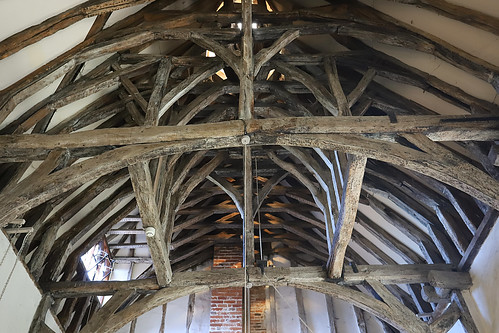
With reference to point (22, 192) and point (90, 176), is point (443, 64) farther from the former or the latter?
point (22, 192)

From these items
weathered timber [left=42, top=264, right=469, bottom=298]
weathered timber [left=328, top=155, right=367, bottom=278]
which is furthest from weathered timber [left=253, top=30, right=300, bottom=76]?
weathered timber [left=42, top=264, right=469, bottom=298]

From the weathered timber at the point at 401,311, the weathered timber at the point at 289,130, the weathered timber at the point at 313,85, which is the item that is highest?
the weathered timber at the point at 313,85

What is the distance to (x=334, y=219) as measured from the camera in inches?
167

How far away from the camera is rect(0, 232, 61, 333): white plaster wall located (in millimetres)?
3674

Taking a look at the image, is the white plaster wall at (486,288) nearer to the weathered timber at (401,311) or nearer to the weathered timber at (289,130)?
the weathered timber at (401,311)

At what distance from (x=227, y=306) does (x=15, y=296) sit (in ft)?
13.6

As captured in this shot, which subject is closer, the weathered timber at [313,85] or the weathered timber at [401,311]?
the weathered timber at [313,85]

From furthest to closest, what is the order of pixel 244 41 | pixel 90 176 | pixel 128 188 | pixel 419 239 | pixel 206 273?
pixel 128 188 → pixel 419 239 → pixel 206 273 → pixel 244 41 → pixel 90 176

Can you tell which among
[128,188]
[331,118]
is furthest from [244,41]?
[128,188]

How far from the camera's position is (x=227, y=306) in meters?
7.36

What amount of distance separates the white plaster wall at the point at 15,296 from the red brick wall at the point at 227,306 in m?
3.55

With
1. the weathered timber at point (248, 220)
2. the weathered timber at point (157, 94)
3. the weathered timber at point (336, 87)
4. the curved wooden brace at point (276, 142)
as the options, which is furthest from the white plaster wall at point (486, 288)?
the weathered timber at point (157, 94)

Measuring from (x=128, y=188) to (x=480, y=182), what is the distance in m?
4.19

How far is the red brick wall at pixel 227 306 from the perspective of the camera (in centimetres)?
710
